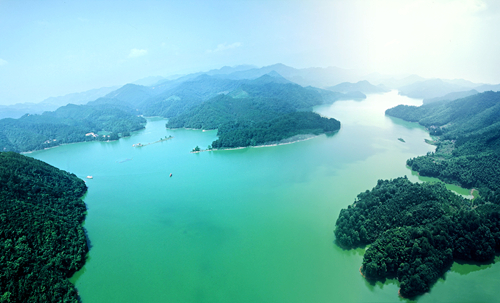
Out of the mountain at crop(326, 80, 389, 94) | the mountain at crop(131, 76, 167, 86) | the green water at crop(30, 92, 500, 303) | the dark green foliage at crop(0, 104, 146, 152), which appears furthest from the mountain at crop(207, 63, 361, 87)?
the green water at crop(30, 92, 500, 303)

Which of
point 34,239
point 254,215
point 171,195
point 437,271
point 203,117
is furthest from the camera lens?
point 203,117

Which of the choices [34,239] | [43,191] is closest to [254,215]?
[34,239]

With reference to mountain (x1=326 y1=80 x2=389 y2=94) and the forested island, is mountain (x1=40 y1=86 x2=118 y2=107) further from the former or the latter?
the forested island

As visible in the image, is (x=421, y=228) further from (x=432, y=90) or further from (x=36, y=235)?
(x=432, y=90)

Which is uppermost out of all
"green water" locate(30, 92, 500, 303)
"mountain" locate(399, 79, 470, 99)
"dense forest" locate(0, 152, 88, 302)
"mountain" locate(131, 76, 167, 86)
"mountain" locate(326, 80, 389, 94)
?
"mountain" locate(131, 76, 167, 86)

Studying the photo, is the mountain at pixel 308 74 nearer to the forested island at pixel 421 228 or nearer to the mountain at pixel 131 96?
the mountain at pixel 131 96

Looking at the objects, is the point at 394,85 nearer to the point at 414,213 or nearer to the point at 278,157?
the point at 278,157

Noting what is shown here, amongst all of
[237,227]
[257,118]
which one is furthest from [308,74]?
[237,227]
